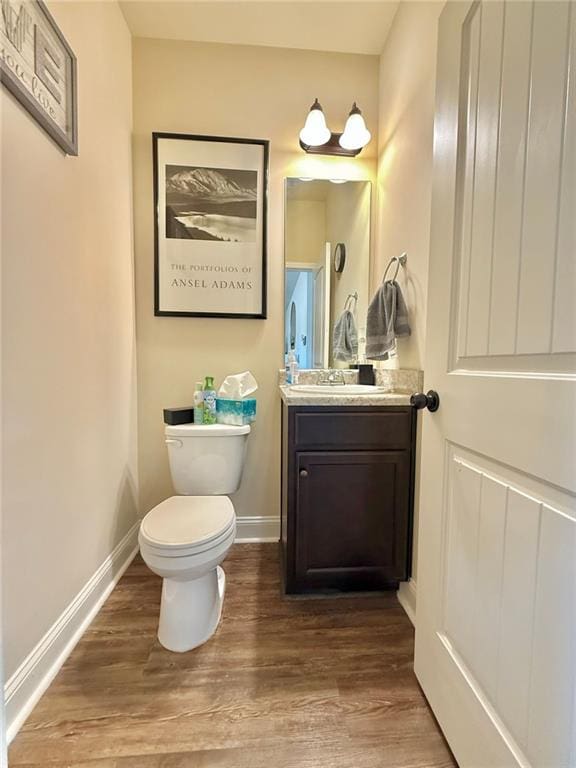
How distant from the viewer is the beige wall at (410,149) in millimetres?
1404

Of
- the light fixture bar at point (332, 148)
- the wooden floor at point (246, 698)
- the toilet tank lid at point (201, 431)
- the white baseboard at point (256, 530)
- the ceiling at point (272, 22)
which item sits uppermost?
the ceiling at point (272, 22)

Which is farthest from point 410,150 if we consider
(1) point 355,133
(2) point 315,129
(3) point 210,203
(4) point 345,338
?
(3) point 210,203

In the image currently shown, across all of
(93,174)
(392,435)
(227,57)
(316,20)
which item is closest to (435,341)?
(392,435)

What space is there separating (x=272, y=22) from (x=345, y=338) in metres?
1.58

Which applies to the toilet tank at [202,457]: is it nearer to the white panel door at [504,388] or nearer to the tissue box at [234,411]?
the tissue box at [234,411]

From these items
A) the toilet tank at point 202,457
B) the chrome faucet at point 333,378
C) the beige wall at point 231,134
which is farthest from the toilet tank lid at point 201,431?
the chrome faucet at point 333,378

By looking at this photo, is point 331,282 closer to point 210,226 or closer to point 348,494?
point 210,226

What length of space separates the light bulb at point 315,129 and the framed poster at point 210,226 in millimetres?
232

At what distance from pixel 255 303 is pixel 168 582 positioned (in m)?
1.37

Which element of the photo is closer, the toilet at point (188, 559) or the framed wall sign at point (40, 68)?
the framed wall sign at point (40, 68)

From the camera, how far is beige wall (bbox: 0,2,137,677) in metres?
0.99

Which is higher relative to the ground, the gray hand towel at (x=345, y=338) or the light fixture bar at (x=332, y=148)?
the light fixture bar at (x=332, y=148)

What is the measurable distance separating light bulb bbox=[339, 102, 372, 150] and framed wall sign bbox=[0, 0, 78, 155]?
3.97 ft

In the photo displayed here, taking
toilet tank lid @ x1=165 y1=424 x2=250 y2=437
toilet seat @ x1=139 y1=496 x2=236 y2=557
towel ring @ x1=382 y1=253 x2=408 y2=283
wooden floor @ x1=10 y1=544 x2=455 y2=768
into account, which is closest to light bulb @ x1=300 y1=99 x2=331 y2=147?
towel ring @ x1=382 y1=253 x2=408 y2=283
